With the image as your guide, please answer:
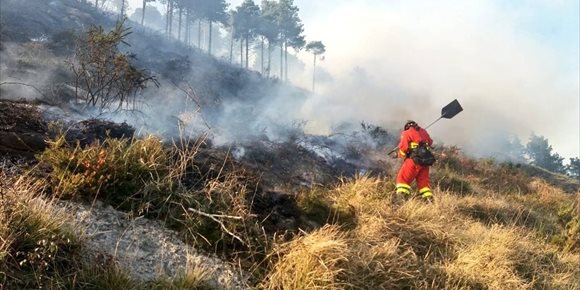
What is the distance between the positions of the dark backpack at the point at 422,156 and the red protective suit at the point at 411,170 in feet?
0.21

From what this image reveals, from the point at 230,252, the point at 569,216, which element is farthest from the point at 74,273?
the point at 569,216

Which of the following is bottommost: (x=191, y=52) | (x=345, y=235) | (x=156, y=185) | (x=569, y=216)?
(x=569, y=216)

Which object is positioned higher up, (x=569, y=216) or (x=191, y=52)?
(x=191, y=52)

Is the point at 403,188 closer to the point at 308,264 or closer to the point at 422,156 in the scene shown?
the point at 422,156

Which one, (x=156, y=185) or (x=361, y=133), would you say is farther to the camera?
(x=361, y=133)

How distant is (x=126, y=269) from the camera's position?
2.83 meters

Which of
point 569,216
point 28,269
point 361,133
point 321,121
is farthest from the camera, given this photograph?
point 321,121

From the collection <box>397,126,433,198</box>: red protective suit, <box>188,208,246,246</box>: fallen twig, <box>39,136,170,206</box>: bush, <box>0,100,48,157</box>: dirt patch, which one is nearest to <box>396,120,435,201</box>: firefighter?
<box>397,126,433,198</box>: red protective suit

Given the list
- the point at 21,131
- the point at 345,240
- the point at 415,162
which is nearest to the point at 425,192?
the point at 415,162

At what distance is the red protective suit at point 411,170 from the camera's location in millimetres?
6773

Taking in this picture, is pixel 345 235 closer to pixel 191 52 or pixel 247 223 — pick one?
pixel 247 223

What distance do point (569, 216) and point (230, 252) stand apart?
7.60m

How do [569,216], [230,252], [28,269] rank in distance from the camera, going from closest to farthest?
1. [28,269]
2. [230,252]
3. [569,216]

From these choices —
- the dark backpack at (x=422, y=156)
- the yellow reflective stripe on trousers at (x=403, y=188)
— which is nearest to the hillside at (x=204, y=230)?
the yellow reflective stripe on trousers at (x=403, y=188)
